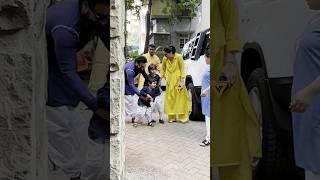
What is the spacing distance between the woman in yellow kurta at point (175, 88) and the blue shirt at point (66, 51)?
6.31 m

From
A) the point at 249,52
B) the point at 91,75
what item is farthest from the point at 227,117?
the point at 91,75

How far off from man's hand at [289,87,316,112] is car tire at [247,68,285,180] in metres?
0.21

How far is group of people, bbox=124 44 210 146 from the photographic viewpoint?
28.2 feet

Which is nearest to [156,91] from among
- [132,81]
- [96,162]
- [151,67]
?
[151,67]

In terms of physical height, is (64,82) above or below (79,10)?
below

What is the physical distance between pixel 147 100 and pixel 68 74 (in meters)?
6.40

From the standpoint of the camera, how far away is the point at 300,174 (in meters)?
1.84

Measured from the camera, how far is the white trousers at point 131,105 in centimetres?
878

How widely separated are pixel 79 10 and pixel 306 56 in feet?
3.72

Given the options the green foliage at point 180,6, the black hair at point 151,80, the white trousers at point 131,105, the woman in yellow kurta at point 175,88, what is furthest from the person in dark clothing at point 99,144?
the green foliage at point 180,6

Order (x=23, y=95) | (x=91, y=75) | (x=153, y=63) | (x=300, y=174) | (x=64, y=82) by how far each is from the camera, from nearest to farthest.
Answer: (x=23, y=95) → (x=300, y=174) → (x=64, y=82) → (x=91, y=75) → (x=153, y=63)

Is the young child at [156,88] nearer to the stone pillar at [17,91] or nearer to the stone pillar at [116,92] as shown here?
the stone pillar at [116,92]

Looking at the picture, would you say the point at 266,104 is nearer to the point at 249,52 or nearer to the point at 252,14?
the point at 249,52

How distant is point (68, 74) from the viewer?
2.33m
